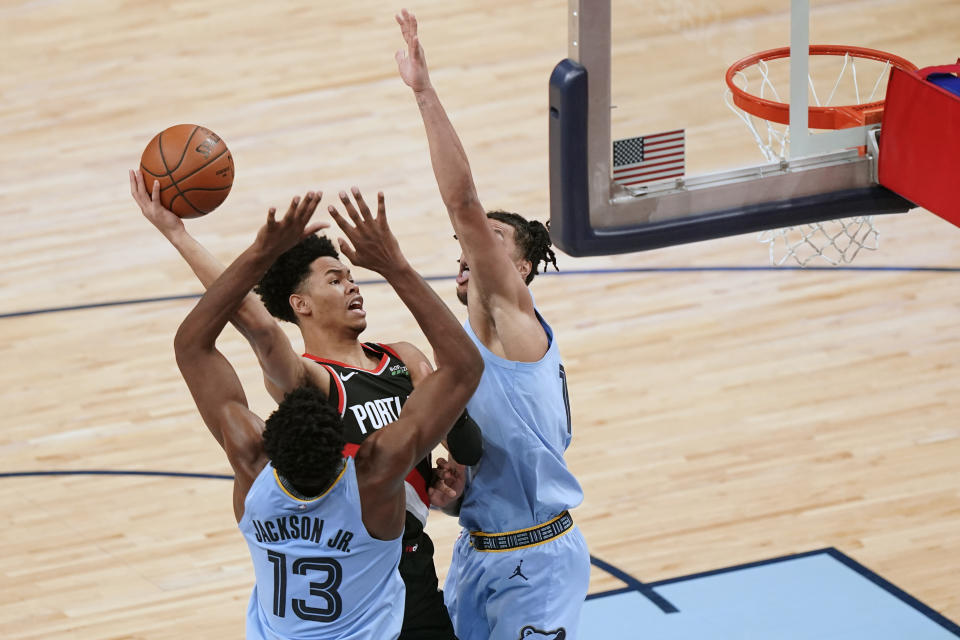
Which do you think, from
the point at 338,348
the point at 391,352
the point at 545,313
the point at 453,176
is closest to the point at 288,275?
the point at 338,348

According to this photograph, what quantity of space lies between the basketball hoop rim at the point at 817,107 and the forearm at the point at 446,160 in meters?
1.33

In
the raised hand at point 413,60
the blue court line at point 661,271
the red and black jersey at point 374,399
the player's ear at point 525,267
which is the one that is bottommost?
the blue court line at point 661,271

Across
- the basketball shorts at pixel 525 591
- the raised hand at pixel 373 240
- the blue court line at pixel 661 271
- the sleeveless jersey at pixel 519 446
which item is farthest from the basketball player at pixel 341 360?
the blue court line at pixel 661 271

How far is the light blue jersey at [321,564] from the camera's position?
3.45 m

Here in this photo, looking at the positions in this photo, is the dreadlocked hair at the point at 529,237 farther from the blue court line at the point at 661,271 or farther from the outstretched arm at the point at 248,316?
the blue court line at the point at 661,271

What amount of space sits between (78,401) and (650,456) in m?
3.15

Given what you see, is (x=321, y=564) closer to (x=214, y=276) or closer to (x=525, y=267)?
(x=214, y=276)

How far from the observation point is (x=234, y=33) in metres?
12.7

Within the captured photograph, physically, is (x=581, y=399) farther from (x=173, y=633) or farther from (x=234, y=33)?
(x=234, y=33)

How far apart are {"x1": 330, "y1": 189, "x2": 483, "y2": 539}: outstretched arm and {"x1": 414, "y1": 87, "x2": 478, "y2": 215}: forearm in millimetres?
458

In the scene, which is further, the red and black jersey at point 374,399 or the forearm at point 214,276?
the red and black jersey at point 374,399

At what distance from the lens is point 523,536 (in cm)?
430

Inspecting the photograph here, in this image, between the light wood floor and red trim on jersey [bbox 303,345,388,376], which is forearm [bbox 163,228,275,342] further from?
the light wood floor

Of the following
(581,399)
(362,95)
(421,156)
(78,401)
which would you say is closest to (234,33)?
(362,95)
